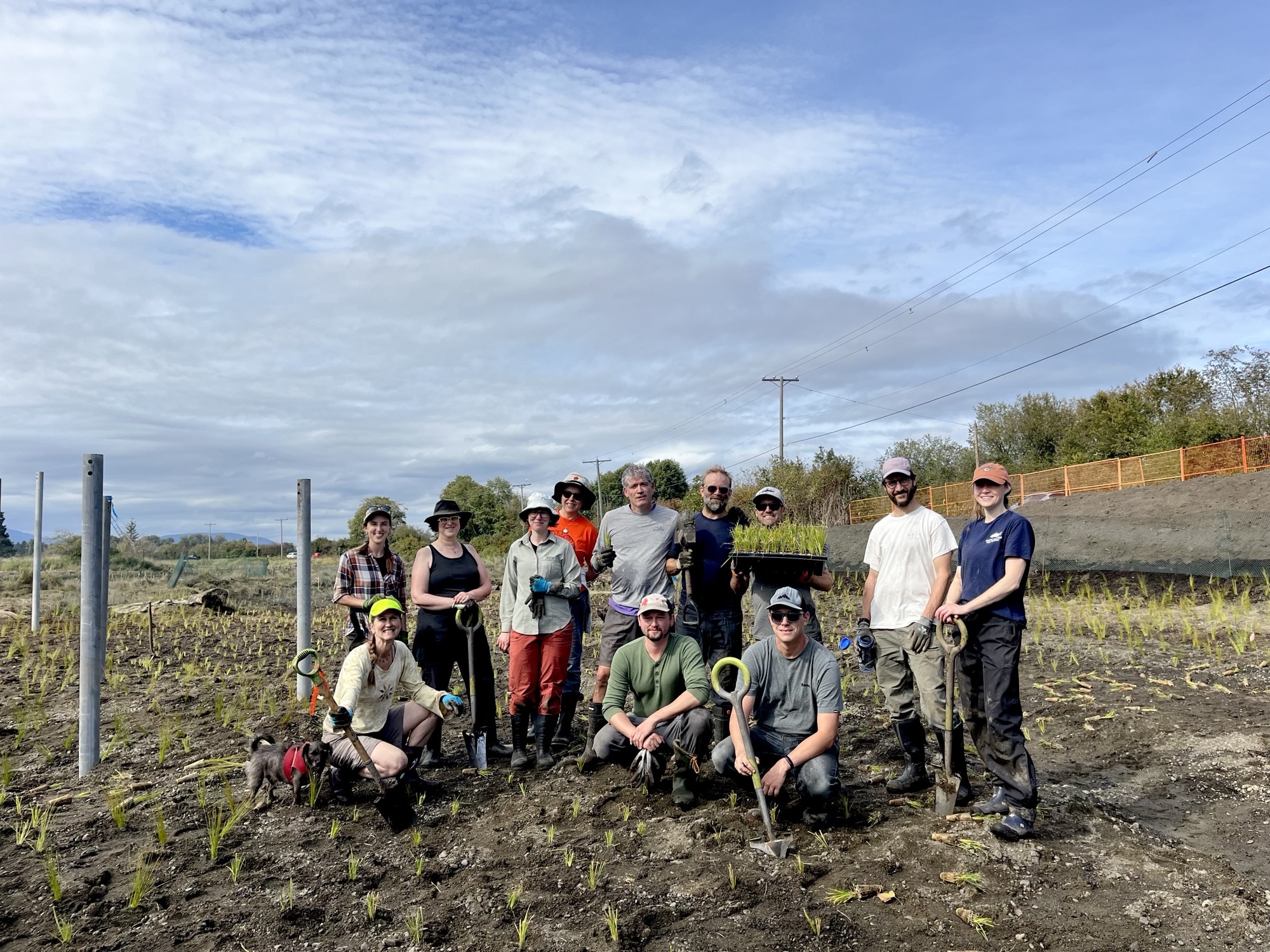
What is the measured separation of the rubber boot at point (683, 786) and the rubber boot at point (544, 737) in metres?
1.08

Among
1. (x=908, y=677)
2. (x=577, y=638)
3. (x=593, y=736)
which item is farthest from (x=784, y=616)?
(x=577, y=638)

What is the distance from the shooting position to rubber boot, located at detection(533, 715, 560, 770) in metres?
5.77

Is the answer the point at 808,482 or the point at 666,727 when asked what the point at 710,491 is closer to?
the point at 666,727

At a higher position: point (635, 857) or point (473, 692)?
point (473, 692)

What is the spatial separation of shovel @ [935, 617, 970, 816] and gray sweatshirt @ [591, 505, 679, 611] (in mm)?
1868

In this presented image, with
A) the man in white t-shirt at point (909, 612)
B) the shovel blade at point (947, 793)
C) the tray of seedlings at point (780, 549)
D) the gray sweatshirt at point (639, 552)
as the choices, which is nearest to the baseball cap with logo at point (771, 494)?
the tray of seedlings at point (780, 549)

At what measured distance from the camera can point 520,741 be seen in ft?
19.5

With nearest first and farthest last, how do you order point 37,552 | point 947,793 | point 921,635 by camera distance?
point 947,793 < point 921,635 < point 37,552

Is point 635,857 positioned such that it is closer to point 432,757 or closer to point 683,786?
point 683,786

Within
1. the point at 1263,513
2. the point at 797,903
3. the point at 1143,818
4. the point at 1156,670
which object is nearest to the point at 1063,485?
the point at 1263,513

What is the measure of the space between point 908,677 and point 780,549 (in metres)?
1.27

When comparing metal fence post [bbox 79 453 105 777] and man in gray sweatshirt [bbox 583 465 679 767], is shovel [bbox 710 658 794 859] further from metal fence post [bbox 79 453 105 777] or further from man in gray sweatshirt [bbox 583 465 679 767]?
metal fence post [bbox 79 453 105 777]

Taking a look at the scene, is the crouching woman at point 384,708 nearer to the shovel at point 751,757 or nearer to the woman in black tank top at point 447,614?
the woman in black tank top at point 447,614

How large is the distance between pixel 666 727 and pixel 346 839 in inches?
73.3
